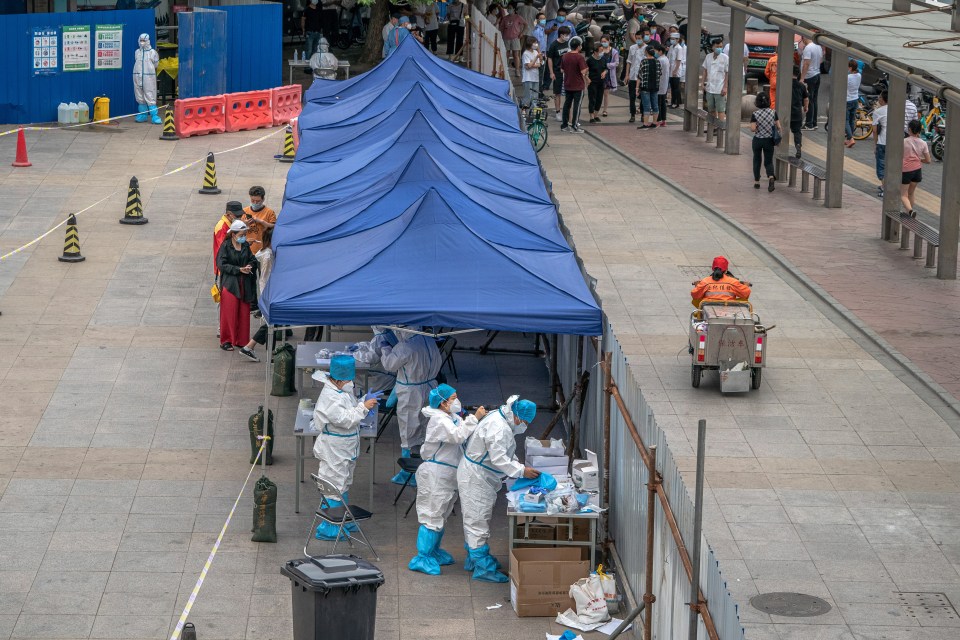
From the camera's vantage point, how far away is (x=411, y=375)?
48.4 ft

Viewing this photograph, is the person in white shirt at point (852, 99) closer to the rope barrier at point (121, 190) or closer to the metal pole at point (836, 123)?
the metal pole at point (836, 123)

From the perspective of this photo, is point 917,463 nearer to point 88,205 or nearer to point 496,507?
point 496,507

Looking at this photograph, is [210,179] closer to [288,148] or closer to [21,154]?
[288,148]

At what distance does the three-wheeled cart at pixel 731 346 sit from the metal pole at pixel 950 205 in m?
5.68

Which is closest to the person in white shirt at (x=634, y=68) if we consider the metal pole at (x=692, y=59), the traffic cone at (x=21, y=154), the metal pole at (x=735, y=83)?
the metal pole at (x=692, y=59)

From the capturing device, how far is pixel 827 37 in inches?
877

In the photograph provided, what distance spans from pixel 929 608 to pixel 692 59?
21.2 meters

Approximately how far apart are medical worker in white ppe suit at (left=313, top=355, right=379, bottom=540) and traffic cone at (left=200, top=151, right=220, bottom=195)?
12981 millimetres

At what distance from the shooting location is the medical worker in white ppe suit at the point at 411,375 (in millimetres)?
14648

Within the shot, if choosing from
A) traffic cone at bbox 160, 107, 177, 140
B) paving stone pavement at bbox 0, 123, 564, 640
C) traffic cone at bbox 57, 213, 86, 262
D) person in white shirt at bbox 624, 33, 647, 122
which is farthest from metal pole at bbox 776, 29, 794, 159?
traffic cone at bbox 57, 213, 86, 262

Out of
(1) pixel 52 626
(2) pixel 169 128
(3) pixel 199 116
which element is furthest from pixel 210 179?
(1) pixel 52 626

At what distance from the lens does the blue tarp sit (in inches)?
544

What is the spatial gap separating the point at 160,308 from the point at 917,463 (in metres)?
10.0

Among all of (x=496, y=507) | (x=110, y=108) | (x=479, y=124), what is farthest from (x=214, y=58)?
(x=496, y=507)
